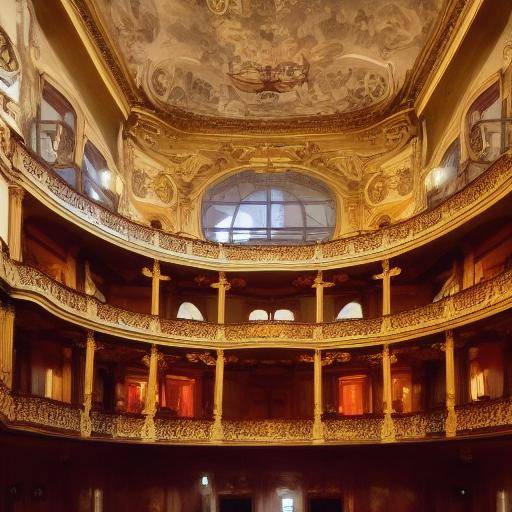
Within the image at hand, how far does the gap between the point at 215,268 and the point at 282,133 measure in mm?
7373

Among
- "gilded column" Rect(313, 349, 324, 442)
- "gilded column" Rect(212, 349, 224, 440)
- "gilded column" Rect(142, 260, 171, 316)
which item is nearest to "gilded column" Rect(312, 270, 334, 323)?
"gilded column" Rect(313, 349, 324, 442)

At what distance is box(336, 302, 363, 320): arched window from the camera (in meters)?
31.6

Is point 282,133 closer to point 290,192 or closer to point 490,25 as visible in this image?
point 290,192

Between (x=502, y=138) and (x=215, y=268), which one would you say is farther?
(x=215, y=268)

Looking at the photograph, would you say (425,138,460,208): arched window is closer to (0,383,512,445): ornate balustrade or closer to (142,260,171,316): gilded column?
(0,383,512,445): ornate balustrade

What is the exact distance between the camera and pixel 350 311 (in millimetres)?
31734

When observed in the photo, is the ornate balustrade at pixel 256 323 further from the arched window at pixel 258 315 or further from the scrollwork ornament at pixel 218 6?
the scrollwork ornament at pixel 218 6

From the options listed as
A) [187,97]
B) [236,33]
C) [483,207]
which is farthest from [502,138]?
[187,97]

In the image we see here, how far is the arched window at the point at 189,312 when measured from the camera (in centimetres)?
3169

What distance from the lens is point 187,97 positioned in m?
31.8

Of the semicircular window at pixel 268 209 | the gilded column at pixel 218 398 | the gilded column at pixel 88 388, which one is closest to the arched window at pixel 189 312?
the semicircular window at pixel 268 209

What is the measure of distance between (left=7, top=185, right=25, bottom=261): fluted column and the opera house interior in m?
0.06

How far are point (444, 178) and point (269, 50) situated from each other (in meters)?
8.54

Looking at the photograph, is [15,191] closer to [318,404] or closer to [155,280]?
[155,280]
